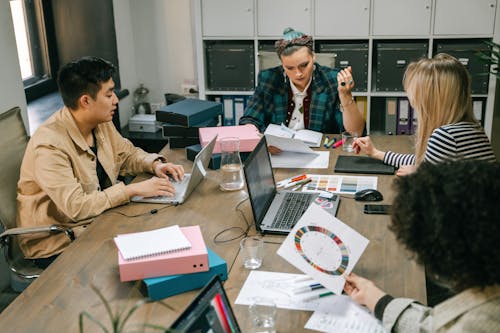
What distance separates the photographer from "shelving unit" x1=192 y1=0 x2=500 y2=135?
4.11 m

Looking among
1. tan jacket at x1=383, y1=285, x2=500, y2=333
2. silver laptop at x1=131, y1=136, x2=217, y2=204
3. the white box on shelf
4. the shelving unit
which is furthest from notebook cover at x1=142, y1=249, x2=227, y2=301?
the white box on shelf

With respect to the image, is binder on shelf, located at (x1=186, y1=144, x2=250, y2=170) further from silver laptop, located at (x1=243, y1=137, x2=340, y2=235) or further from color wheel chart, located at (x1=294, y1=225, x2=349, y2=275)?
color wheel chart, located at (x1=294, y1=225, x2=349, y2=275)

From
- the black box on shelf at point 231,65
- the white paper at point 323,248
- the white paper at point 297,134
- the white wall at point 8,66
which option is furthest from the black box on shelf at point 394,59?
the white paper at point 323,248

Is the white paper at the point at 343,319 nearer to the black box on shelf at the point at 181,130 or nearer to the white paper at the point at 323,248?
the white paper at the point at 323,248

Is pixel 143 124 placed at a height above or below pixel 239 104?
below

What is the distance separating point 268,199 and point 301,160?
573mm

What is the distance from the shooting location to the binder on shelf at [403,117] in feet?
14.3

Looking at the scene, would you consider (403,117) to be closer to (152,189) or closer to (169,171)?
(169,171)

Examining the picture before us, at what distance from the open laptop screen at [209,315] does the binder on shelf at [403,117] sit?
3221mm

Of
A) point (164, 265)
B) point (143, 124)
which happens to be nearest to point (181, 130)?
point (164, 265)

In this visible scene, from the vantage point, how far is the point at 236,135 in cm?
293

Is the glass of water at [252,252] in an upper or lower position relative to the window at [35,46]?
lower

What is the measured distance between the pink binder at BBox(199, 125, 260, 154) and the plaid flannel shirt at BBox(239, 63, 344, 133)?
293 mm

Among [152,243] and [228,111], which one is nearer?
[152,243]
